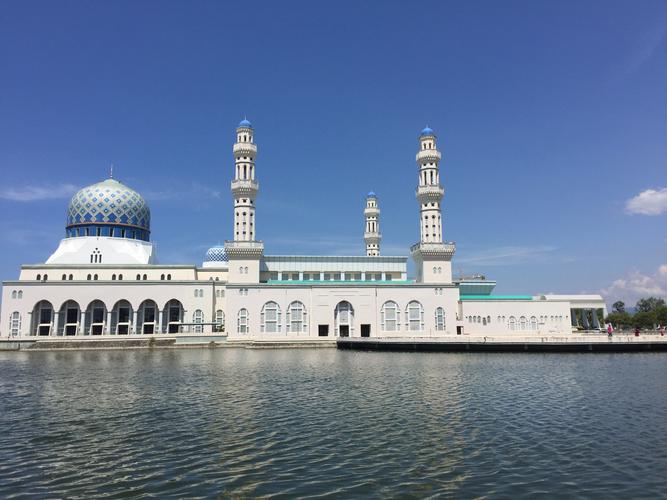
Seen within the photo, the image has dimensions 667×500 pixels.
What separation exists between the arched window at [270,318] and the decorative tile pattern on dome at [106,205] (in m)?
27.8

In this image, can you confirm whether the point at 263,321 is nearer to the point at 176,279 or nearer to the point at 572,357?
the point at 176,279

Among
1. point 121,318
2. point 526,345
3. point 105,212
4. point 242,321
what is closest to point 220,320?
point 242,321

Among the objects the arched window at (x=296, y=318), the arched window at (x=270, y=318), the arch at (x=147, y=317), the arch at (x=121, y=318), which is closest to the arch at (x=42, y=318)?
the arch at (x=121, y=318)

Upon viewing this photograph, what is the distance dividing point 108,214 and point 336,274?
119ft

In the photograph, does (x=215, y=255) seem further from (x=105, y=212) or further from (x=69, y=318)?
(x=69, y=318)

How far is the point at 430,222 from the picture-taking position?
7088 centimetres

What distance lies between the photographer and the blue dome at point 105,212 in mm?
74500

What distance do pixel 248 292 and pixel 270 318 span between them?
15.0 ft

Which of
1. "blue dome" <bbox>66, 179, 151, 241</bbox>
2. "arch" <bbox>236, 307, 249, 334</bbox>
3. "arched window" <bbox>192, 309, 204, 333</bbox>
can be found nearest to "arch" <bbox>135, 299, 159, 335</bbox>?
"arched window" <bbox>192, 309, 204, 333</bbox>

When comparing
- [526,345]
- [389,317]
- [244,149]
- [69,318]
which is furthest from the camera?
[244,149]

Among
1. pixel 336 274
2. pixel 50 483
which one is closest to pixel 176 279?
Result: pixel 336 274

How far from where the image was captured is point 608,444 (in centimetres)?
1546

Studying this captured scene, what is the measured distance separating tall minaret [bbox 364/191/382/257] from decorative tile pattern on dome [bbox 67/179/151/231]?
41.3 meters

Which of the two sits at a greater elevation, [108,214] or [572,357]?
[108,214]
